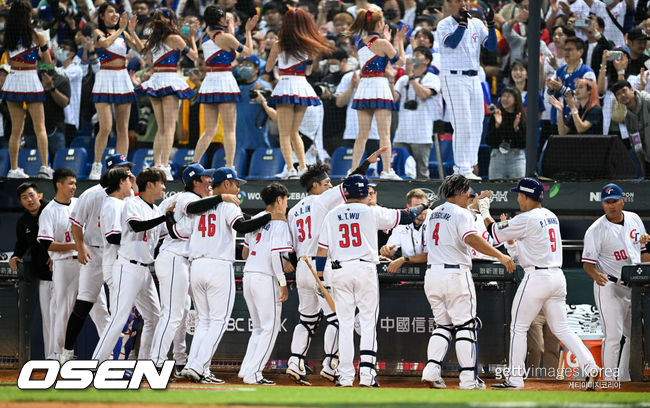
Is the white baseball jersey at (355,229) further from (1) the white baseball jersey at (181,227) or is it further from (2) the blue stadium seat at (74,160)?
(2) the blue stadium seat at (74,160)

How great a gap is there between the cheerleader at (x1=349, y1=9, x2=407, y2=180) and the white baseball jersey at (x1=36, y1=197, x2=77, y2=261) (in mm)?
3608

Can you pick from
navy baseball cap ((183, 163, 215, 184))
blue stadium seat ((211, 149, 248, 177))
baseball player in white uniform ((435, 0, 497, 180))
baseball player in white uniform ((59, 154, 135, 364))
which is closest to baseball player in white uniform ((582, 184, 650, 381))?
baseball player in white uniform ((435, 0, 497, 180))

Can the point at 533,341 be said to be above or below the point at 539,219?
below

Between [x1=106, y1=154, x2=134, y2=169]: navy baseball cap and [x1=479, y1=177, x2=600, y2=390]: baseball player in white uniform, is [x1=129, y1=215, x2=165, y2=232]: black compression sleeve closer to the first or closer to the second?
[x1=106, y1=154, x2=134, y2=169]: navy baseball cap

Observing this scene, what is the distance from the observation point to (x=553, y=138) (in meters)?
10.9

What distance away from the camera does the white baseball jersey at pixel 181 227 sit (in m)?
8.60

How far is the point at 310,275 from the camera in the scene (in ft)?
28.8

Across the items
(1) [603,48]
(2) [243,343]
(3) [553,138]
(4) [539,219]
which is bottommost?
(2) [243,343]

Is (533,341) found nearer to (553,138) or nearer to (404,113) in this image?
(553,138)

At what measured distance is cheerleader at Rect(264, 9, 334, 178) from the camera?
447 inches

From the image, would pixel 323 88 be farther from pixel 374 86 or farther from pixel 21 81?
pixel 21 81

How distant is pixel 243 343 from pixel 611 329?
376cm

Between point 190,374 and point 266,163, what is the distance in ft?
14.9

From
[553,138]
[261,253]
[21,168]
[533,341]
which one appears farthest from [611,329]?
[21,168]
